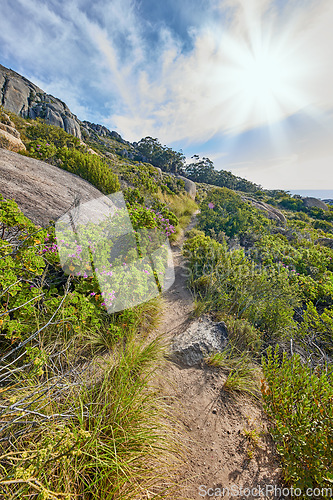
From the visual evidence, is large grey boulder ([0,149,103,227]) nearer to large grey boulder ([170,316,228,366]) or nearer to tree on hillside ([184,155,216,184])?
large grey boulder ([170,316,228,366])

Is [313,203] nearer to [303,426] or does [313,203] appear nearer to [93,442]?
[303,426]

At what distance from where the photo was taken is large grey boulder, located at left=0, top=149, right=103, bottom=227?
3549mm

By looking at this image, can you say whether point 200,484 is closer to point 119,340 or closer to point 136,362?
point 136,362

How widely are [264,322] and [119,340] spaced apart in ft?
8.58

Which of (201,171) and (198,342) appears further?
(201,171)

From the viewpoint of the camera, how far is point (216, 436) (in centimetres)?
188

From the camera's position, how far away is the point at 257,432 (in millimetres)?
1923

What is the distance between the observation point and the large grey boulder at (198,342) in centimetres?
268

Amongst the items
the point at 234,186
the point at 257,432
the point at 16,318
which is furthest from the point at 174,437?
the point at 234,186

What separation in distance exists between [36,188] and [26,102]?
44614 mm

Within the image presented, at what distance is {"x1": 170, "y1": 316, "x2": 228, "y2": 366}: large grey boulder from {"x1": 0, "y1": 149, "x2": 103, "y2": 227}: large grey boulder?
3.17 meters

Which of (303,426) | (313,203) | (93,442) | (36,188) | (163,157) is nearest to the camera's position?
(93,442)

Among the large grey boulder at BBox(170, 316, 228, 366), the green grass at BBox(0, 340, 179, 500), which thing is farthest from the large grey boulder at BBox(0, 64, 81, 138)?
the green grass at BBox(0, 340, 179, 500)

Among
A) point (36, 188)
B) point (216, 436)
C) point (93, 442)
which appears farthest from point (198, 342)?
point (36, 188)
